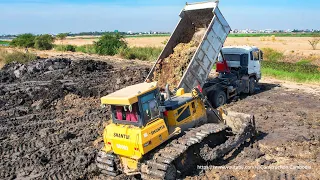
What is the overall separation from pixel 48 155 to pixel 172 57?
6.42 metres

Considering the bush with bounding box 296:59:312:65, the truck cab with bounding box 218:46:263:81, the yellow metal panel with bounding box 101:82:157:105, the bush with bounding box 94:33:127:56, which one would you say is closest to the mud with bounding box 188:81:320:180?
the truck cab with bounding box 218:46:263:81

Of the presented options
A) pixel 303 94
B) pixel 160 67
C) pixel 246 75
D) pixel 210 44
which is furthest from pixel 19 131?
pixel 303 94

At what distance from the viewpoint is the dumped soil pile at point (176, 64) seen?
43.0ft

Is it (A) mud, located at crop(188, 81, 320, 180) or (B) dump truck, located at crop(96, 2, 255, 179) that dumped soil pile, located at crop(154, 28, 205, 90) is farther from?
(B) dump truck, located at crop(96, 2, 255, 179)

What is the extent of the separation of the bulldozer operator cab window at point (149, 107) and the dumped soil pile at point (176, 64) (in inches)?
198

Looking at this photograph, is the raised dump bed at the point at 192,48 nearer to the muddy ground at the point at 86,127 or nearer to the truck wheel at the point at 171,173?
the muddy ground at the point at 86,127

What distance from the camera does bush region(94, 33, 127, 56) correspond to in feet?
134

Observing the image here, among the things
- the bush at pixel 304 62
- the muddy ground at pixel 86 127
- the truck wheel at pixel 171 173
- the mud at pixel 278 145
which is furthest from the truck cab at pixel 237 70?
the bush at pixel 304 62

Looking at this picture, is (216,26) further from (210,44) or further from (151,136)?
(151,136)

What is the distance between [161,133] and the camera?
7.72 m

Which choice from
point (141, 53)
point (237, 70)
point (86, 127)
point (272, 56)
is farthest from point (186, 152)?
point (272, 56)

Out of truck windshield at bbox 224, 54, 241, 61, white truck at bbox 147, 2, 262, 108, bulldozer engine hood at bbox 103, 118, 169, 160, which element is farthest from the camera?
truck windshield at bbox 224, 54, 241, 61

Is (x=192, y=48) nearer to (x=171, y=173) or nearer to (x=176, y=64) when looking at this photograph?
(x=176, y=64)

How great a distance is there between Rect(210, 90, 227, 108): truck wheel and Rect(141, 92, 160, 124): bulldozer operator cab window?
282 inches
